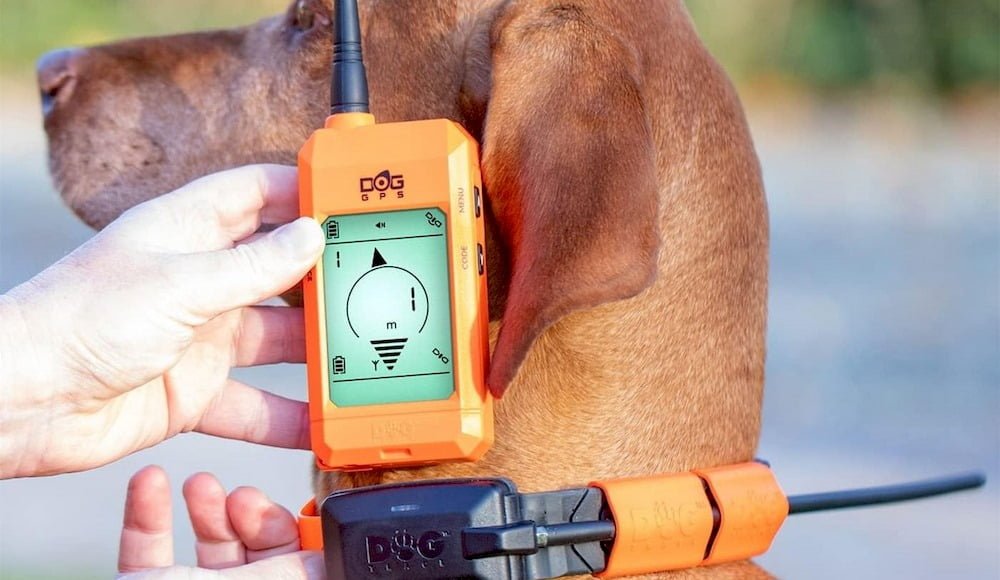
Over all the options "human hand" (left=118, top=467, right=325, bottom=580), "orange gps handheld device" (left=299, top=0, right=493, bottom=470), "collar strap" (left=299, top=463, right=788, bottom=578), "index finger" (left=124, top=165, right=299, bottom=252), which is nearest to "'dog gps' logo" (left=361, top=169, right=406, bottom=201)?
"orange gps handheld device" (left=299, top=0, right=493, bottom=470)

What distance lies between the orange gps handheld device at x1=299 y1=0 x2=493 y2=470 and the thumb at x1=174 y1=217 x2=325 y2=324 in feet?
0.19

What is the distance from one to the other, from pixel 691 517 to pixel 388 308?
584 mm

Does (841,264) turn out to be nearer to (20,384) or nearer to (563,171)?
(563,171)

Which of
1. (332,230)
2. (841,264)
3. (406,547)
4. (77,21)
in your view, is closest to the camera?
(406,547)

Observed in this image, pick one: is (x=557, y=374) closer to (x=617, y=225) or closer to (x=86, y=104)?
(x=617, y=225)

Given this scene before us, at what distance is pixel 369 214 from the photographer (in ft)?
6.51

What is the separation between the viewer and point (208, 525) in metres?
2.32

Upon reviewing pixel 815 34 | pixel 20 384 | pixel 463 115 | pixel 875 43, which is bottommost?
pixel 20 384

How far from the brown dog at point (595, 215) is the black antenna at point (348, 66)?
0.71ft

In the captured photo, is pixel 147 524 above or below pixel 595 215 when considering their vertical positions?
below

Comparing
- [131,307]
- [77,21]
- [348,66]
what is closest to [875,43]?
[77,21]

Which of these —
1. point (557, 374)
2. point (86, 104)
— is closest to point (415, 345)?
point (557, 374)

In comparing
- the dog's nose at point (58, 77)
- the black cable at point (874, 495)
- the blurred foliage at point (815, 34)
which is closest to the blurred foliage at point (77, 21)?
the blurred foliage at point (815, 34)

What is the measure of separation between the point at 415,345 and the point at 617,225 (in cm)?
36
